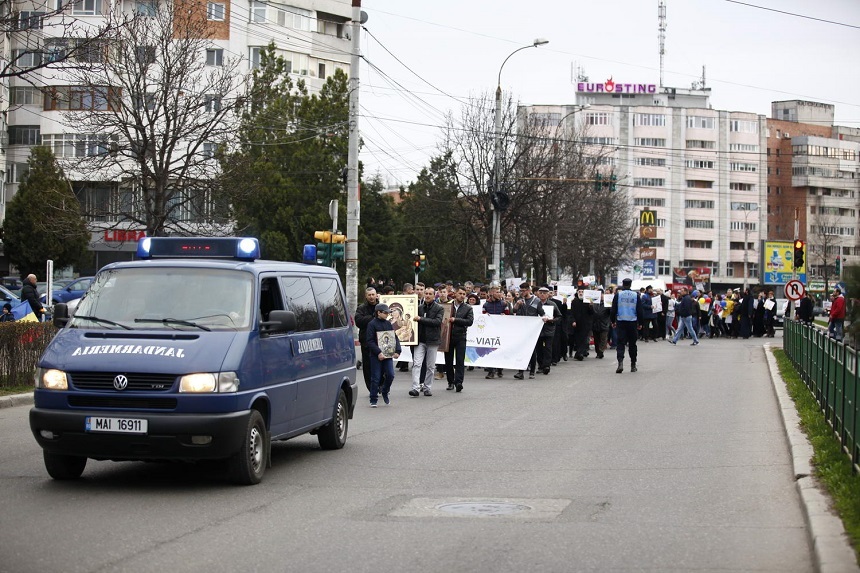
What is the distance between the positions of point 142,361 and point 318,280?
3375mm

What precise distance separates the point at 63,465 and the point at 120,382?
1.13 metres

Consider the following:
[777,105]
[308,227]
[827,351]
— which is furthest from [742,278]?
[827,351]

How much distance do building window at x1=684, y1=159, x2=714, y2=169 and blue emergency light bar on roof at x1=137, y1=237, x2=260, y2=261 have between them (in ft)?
413

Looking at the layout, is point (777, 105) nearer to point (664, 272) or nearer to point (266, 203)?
point (664, 272)

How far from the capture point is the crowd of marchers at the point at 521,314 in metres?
17.9

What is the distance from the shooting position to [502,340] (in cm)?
2525

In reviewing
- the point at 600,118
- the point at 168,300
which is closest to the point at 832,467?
the point at 168,300

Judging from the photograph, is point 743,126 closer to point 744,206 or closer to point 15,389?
point 744,206

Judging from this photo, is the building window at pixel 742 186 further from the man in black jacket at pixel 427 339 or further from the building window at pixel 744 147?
the man in black jacket at pixel 427 339

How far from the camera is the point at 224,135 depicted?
34.1 metres

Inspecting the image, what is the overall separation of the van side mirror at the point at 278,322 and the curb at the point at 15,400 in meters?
7.94

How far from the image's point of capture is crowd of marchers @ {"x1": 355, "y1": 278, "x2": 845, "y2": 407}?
705 inches

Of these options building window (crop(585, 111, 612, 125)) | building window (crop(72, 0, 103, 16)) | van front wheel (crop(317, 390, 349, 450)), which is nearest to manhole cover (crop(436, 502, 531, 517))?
van front wheel (crop(317, 390, 349, 450))

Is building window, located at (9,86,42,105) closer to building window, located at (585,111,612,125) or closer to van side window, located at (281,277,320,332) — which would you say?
van side window, located at (281,277,320,332)
